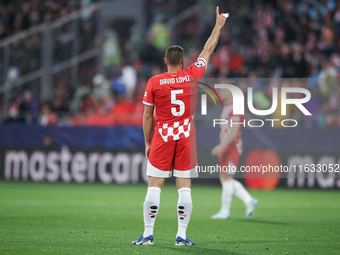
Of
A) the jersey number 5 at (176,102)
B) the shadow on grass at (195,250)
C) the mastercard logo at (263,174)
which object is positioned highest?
the jersey number 5 at (176,102)

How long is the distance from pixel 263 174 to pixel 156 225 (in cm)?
865

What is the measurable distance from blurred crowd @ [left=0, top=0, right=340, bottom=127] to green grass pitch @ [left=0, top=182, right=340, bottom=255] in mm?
2826

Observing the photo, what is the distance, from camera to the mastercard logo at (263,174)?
17.8 metres

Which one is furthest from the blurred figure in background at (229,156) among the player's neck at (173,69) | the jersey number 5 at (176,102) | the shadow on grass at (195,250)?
the shadow on grass at (195,250)

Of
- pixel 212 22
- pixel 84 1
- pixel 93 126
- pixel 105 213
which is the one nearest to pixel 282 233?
pixel 105 213

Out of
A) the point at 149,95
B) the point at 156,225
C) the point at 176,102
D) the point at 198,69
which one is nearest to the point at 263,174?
the point at 156,225

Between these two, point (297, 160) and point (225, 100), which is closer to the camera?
point (225, 100)

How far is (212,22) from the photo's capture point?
2338 cm

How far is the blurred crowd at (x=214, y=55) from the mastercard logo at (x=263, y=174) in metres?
1.26

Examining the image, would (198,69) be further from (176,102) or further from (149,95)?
(149,95)

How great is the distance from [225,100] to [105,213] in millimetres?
2951

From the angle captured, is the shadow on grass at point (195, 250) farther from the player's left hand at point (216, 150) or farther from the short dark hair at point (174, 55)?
the player's left hand at point (216, 150)

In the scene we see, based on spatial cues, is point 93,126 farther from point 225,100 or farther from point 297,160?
point 225,100

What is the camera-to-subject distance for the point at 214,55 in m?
22.3
